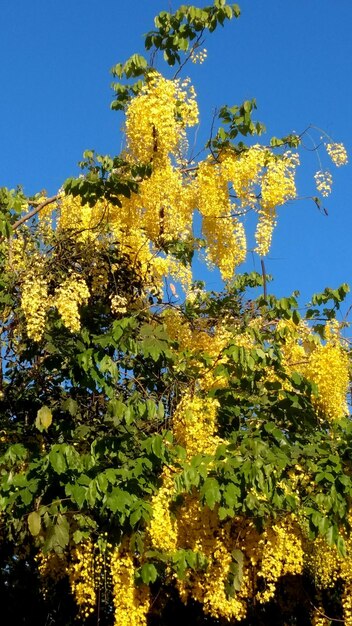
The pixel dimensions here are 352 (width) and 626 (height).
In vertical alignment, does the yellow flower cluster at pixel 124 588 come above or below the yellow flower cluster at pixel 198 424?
below

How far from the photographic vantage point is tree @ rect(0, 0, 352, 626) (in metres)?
4.47

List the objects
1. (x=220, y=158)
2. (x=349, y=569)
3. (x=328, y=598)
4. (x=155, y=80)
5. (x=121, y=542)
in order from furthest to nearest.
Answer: (x=328, y=598), (x=349, y=569), (x=220, y=158), (x=155, y=80), (x=121, y=542)

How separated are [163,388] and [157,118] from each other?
1.88 meters

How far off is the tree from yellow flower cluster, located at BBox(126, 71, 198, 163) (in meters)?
0.01

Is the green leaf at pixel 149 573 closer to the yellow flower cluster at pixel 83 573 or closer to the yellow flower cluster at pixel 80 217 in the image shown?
the yellow flower cluster at pixel 83 573

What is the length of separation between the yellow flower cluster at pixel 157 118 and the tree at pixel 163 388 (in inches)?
0.4

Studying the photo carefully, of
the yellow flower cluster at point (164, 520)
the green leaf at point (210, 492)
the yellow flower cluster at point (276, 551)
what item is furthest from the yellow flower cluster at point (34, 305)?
the yellow flower cluster at point (276, 551)

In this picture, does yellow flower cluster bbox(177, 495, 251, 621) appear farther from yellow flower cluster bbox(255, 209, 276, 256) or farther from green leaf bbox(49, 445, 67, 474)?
yellow flower cluster bbox(255, 209, 276, 256)

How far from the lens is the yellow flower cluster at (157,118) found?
484 centimetres

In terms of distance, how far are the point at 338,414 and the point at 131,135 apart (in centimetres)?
268

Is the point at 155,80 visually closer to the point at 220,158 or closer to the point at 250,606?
the point at 220,158

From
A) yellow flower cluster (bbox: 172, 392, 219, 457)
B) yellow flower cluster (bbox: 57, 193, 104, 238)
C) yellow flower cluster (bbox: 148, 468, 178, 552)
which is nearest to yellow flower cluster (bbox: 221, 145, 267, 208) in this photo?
yellow flower cluster (bbox: 57, 193, 104, 238)

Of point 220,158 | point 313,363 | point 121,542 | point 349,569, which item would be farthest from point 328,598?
point 220,158

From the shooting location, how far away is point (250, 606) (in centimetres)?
697
